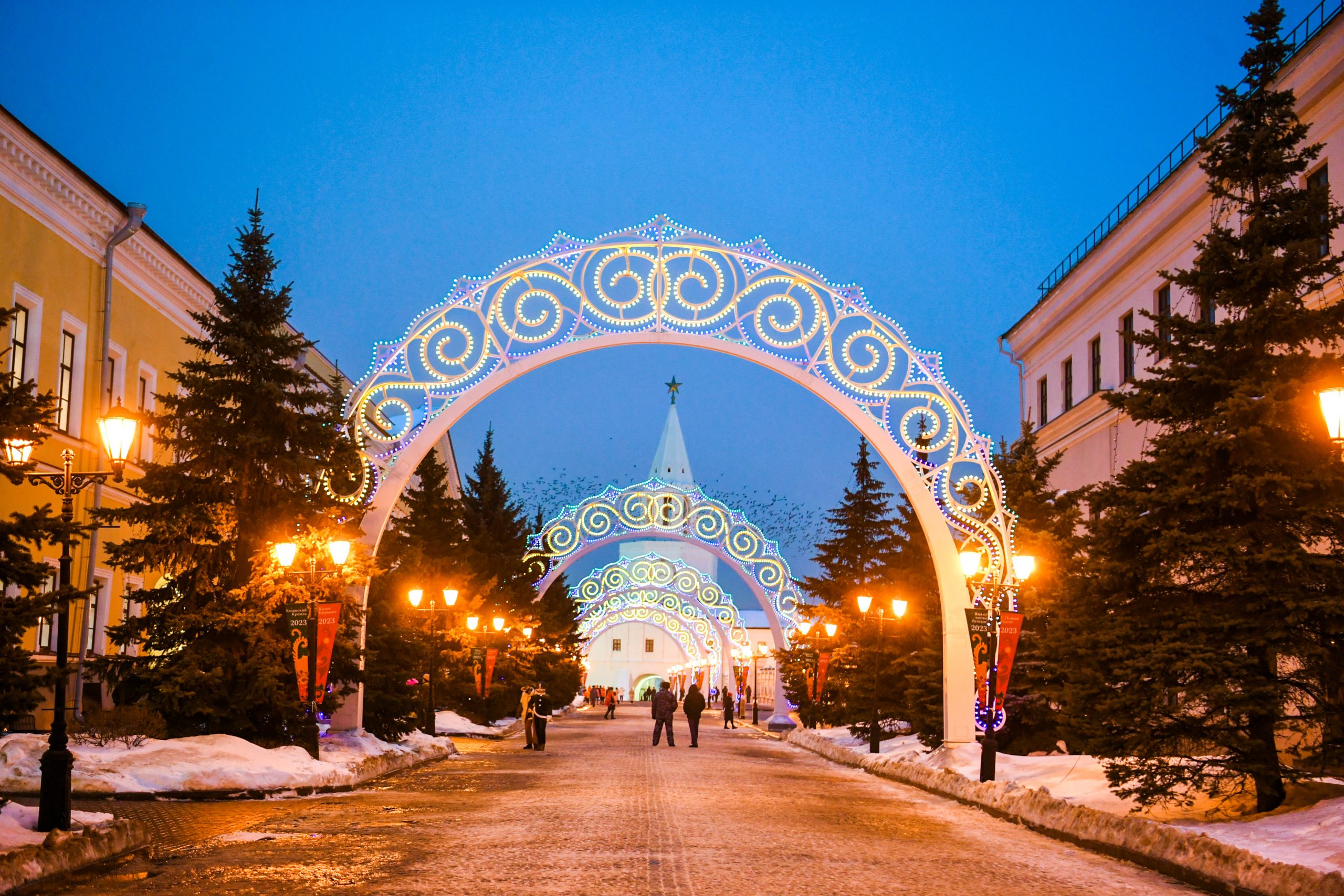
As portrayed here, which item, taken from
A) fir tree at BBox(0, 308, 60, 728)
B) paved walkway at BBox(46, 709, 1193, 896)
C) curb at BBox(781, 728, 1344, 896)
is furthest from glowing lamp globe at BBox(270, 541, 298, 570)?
curb at BBox(781, 728, 1344, 896)

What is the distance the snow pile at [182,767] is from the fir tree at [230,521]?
3.30ft

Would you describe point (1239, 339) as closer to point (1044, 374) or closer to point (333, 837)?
point (333, 837)

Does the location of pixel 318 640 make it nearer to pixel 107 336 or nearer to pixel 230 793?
pixel 230 793

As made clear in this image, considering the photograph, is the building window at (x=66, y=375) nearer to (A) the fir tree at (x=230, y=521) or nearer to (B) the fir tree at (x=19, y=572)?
(A) the fir tree at (x=230, y=521)

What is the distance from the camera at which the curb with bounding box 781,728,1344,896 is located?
9945 mm

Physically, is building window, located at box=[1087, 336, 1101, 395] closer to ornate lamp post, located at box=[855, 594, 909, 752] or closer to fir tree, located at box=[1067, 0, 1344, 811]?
ornate lamp post, located at box=[855, 594, 909, 752]

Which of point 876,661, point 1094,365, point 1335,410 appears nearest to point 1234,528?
point 1335,410

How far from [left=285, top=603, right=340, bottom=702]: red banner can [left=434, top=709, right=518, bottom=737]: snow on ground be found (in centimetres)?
1638

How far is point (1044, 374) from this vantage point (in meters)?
40.8

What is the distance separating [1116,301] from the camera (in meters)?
33.6

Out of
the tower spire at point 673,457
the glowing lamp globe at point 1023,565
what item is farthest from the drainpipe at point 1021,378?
the tower spire at point 673,457

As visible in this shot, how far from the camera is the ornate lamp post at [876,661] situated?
88.8 ft

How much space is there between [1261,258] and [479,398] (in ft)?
46.8

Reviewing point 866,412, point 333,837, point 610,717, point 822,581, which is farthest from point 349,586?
point 610,717
